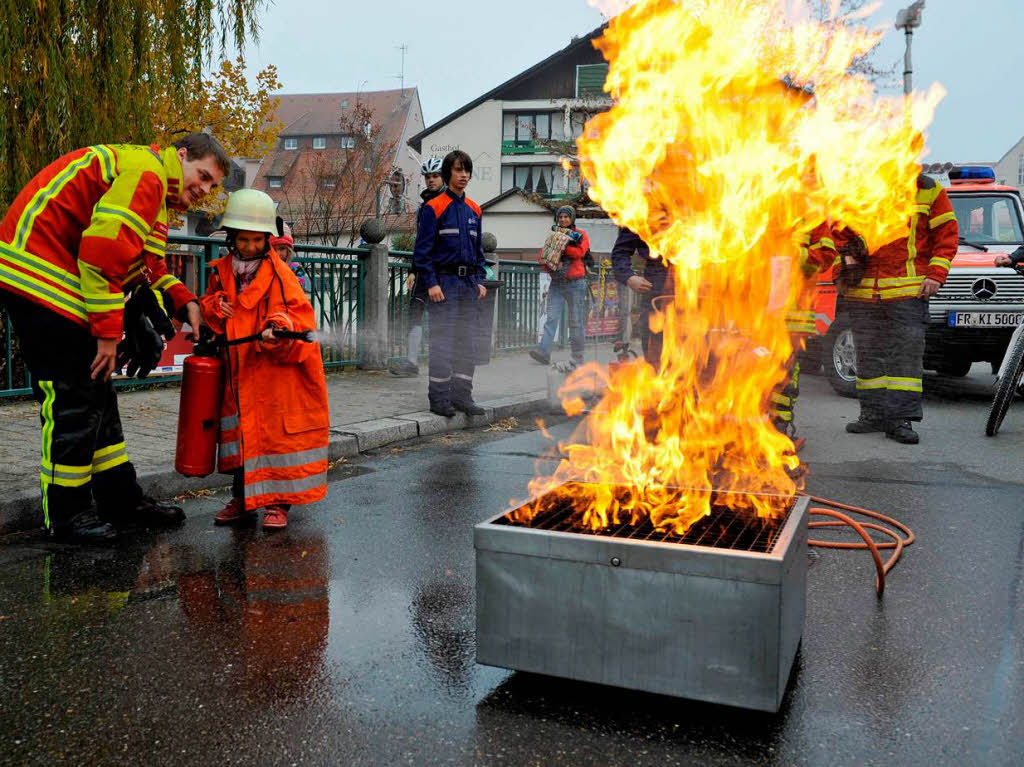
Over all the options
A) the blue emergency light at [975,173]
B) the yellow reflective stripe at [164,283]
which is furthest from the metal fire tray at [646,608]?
the blue emergency light at [975,173]

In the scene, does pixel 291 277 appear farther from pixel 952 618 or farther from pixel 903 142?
pixel 903 142

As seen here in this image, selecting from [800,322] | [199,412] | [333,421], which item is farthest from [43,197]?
[800,322]

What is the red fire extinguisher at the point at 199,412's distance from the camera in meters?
4.74

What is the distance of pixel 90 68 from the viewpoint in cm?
681

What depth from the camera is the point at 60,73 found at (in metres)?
6.46

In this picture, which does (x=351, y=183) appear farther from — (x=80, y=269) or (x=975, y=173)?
(x=80, y=269)

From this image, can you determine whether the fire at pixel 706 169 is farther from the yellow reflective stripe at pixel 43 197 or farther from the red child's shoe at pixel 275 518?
the yellow reflective stripe at pixel 43 197

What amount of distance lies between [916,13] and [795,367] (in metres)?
13.6

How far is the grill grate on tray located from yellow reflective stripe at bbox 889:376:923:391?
5.03 metres

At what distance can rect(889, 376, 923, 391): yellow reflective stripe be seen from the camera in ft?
25.2

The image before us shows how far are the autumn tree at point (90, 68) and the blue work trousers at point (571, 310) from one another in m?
6.89

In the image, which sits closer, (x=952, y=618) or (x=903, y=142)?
(x=952, y=618)

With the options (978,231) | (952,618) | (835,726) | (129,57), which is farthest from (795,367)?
(978,231)

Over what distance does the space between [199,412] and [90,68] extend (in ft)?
11.7
